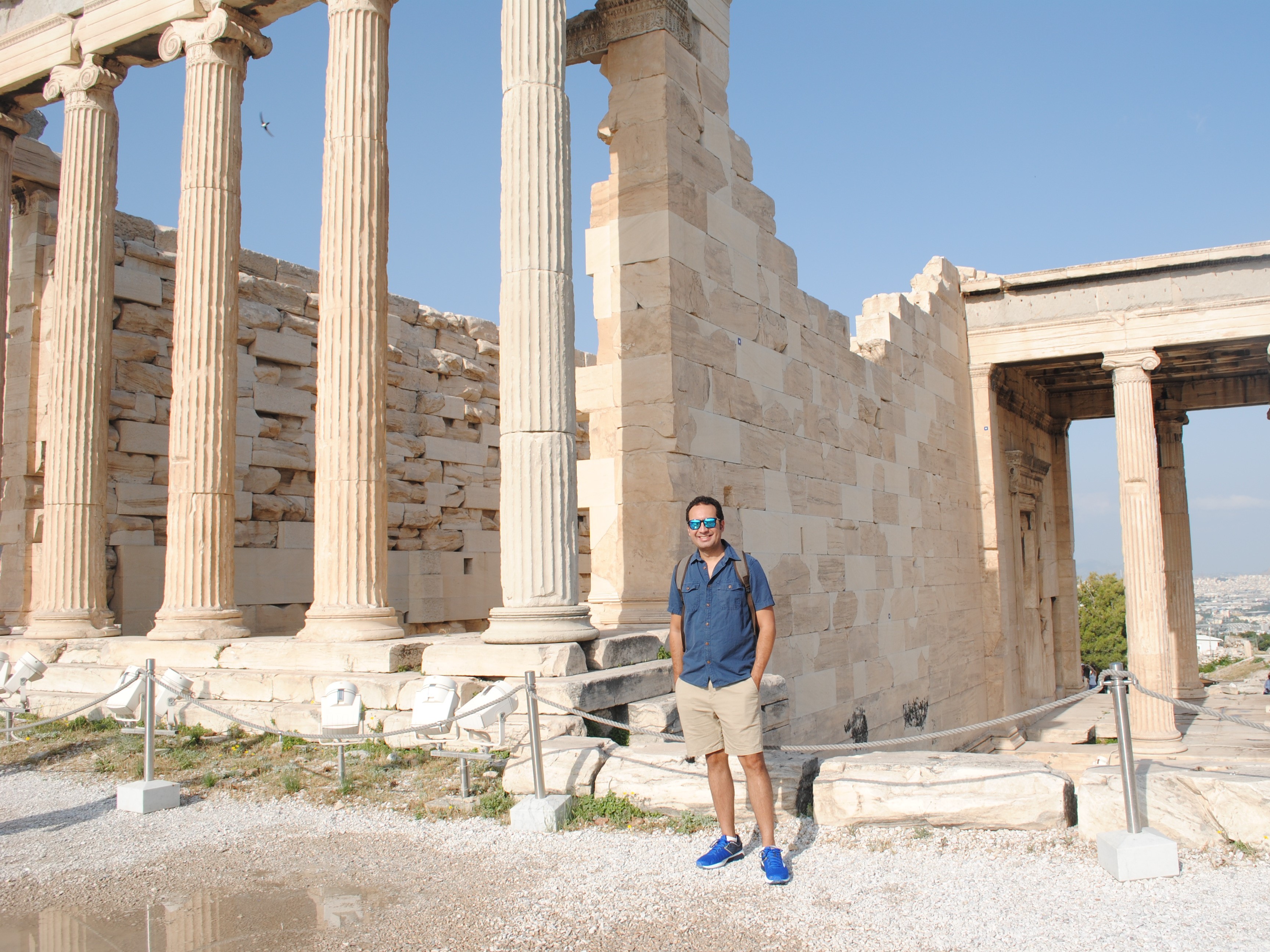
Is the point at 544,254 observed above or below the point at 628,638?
above

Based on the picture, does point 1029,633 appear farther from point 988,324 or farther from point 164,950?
point 164,950

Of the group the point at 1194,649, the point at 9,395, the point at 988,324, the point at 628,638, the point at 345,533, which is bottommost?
the point at 1194,649

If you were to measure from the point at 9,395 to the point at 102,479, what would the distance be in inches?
113

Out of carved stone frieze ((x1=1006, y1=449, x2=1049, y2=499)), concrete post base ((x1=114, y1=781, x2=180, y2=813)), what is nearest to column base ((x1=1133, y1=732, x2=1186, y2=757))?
carved stone frieze ((x1=1006, y1=449, x2=1049, y2=499))

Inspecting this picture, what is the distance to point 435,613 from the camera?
15625 mm

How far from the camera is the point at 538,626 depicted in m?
7.78

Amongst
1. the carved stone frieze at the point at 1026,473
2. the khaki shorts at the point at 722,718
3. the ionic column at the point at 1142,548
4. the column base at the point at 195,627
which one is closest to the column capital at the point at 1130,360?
the ionic column at the point at 1142,548

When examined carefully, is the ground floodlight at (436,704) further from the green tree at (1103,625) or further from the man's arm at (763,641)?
the green tree at (1103,625)

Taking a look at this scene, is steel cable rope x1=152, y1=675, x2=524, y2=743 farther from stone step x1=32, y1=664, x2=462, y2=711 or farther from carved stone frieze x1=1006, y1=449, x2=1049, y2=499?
carved stone frieze x1=1006, y1=449, x2=1049, y2=499

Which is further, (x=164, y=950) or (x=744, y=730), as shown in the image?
(x=744, y=730)

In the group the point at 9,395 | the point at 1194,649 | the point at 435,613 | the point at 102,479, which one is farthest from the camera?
the point at 1194,649

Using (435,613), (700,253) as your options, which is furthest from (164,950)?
(435,613)

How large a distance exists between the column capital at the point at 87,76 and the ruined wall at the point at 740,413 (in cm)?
639

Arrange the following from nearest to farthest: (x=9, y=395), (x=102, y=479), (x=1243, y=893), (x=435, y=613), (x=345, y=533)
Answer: (x=1243, y=893) < (x=345, y=533) < (x=102, y=479) < (x=9, y=395) < (x=435, y=613)
